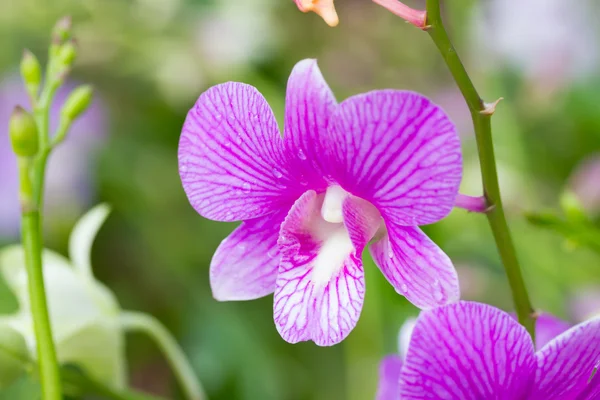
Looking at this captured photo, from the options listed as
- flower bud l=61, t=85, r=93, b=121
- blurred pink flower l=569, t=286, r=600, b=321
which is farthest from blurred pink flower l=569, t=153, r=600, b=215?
flower bud l=61, t=85, r=93, b=121

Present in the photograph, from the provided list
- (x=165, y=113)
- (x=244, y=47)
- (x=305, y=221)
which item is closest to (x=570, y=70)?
(x=244, y=47)

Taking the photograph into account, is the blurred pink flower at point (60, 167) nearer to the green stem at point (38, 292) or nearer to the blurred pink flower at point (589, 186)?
the blurred pink flower at point (589, 186)

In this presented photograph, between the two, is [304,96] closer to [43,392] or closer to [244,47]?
[43,392]

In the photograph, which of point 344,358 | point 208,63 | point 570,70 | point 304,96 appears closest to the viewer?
point 304,96

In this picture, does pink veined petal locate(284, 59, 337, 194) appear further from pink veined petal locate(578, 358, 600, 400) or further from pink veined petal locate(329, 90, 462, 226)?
pink veined petal locate(578, 358, 600, 400)

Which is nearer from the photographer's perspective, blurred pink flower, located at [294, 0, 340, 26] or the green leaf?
blurred pink flower, located at [294, 0, 340, 26]

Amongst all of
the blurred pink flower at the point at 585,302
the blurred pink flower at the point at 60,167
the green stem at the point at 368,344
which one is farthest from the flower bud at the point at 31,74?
the blurred pink flower at the point at 60,167
